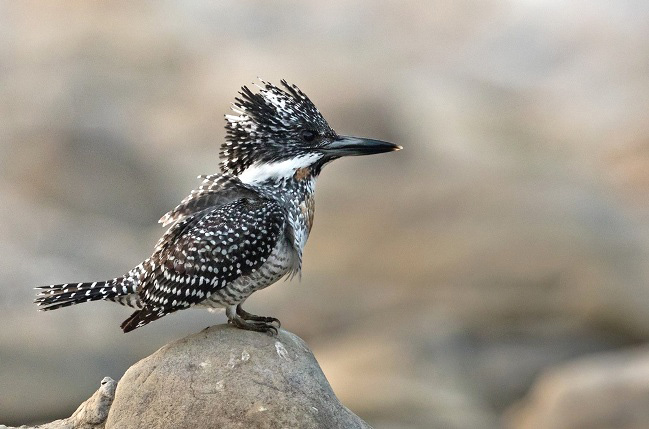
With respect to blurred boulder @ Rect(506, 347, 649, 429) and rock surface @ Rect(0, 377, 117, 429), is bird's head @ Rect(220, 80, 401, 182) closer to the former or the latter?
rock surface @ Rect(0, 377, 117, 429)

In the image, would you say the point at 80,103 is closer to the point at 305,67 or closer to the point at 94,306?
the point at 305,67

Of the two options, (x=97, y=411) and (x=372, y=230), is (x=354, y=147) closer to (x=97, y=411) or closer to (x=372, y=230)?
(x=97, y=411)

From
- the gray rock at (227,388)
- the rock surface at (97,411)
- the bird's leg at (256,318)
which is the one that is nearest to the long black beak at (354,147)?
the bird's leg at (256,318)

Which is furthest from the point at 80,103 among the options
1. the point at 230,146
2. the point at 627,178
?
the point at 230,146

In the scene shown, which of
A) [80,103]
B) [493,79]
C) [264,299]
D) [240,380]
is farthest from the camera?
[493,79]

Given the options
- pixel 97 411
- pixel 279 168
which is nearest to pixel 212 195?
pixel 279 168
